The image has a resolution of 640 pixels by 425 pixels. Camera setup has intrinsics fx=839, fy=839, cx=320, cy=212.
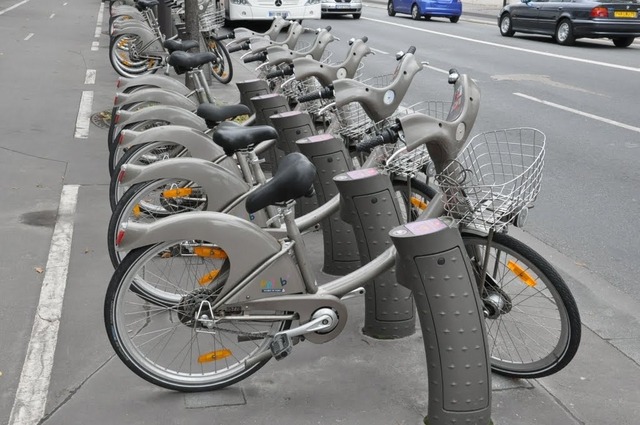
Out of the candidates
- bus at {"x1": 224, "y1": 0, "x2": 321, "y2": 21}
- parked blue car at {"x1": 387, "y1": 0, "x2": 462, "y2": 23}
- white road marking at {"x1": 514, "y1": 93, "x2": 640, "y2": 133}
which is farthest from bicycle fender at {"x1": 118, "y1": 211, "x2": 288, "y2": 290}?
parked blue car at {"x1": 387, "y1": 0, "x2": 462, "y2": 23}

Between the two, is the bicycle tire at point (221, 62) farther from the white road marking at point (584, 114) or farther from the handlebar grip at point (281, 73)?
the handlebar grip at point (281, 73)

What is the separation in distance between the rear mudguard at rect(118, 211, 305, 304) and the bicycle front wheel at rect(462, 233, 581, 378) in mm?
884

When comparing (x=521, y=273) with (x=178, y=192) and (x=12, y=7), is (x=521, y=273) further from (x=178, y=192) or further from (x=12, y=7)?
(x=12, y=7)

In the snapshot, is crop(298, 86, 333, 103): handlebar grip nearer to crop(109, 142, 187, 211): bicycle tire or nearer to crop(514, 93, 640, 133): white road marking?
crop(109, 142, 187, 211): bicycle tire

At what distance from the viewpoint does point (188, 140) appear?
211 inches

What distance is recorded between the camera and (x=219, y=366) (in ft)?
13.4

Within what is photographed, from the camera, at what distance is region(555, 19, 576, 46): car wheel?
21078 millimetres

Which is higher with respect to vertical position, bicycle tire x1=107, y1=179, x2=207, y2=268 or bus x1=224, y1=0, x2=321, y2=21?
bicycle tire x1=107, y1=179, x2=207, y2=268

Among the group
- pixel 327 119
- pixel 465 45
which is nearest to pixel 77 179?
pixel 327 119

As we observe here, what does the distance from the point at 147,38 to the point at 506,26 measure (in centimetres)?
1406

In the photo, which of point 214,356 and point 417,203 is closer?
point 214,356

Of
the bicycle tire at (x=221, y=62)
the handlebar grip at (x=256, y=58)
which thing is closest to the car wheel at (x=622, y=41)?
the bicycle tire at (x=221, y=62)

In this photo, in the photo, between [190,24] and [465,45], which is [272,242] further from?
[465,45]

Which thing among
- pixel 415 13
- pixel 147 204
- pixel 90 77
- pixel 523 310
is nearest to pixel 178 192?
pixel 147 204
